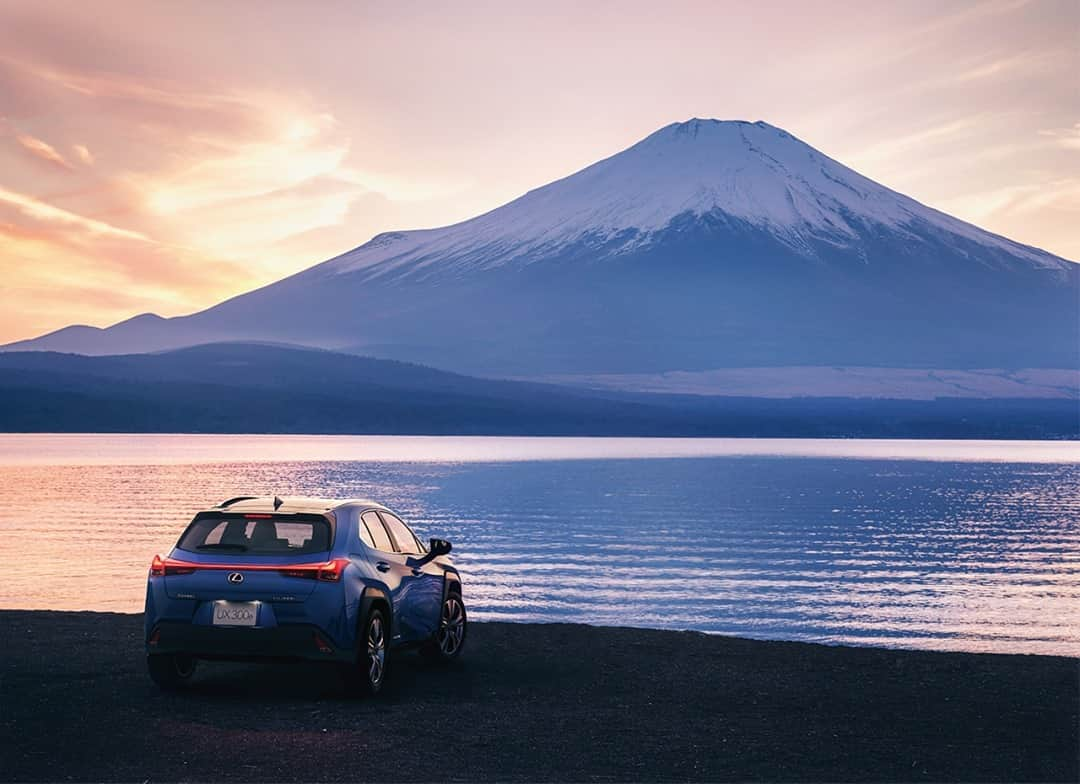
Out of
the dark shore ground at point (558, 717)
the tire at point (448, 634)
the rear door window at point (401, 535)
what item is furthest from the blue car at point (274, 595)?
the tire at point (448, 634)

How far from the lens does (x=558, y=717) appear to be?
1322 cm

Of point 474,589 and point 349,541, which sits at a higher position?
point 349,541

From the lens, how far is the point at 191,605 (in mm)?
13328

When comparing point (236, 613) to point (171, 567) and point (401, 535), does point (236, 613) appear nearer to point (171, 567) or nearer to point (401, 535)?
point (171, 567)

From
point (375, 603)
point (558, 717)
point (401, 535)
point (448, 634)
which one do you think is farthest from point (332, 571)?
point (448, 634)

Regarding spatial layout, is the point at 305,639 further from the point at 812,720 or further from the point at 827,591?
the point at 827,591

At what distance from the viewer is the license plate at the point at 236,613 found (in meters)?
13.2

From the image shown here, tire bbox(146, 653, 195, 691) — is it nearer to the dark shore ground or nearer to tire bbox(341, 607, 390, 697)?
the dark shore ground

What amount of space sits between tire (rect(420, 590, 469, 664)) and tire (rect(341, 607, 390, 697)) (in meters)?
1.66

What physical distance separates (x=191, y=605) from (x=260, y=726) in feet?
4.97

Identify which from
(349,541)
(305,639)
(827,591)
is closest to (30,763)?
(305,639)

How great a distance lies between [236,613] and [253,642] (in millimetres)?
310

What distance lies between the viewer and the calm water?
29.7 meters

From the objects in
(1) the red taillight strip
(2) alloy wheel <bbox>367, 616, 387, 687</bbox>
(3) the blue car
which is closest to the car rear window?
(3) the blue car
